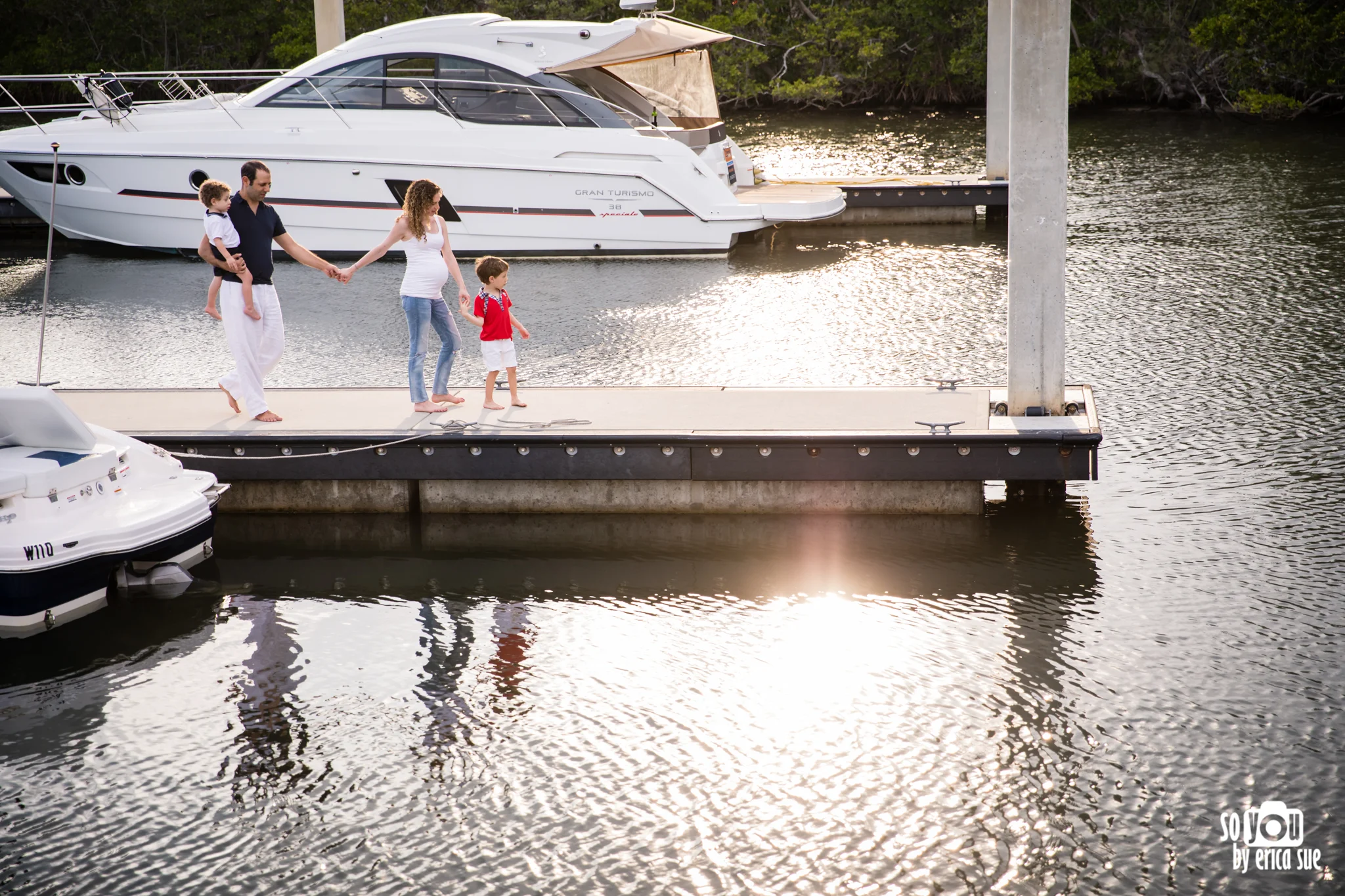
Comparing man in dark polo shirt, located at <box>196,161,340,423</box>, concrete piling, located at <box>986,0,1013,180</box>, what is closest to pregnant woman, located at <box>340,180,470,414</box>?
man in dark polo shirt, located at <box>196,161,340,423</box>

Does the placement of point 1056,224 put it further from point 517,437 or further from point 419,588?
point 419,588

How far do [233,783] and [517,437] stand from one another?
2.97 meters

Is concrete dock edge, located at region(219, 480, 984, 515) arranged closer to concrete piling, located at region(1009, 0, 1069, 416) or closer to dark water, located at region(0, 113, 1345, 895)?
dark water, located at region(0, 113, 1345, 895)

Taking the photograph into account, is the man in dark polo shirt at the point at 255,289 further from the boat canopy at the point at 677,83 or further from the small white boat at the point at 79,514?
the boat canopy at the point at 677,83

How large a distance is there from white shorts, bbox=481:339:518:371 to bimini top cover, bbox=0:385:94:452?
2.41 metres

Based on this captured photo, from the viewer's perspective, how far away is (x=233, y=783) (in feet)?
18.0

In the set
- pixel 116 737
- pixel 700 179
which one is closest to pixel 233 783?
pixel 116 737

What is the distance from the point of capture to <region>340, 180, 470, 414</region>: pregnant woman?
812 centimetres

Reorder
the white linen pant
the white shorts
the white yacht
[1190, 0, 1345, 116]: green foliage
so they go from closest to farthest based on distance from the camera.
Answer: the white linen pant < the white shorts < the white yacht < [1190, 0, 1345, 116]: green foliage

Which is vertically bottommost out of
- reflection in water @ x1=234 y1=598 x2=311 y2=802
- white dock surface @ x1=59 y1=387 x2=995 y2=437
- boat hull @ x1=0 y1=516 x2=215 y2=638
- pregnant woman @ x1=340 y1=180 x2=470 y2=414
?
reflection in water @ x1=234 y1=598 x2=311 y2=802

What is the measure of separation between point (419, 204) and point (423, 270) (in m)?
0.39

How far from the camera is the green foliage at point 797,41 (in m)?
32.4

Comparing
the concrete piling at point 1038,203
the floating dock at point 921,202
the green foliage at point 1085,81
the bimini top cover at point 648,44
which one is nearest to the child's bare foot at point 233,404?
the concrete piling at point 1038,203

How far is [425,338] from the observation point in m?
8.35
